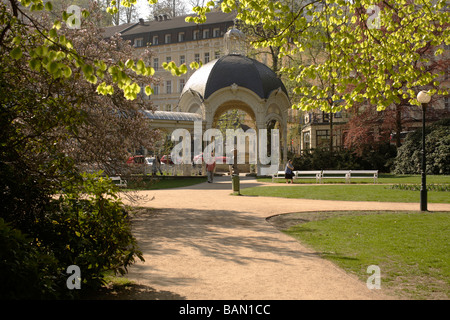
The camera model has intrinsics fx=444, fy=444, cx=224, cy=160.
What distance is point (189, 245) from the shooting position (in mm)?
8859

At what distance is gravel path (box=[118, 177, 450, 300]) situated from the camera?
19.0 feet

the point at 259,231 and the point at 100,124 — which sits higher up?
the point at 100,124

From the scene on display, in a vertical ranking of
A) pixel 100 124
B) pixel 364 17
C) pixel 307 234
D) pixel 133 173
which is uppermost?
pixel 364 17

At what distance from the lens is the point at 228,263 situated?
7.38m

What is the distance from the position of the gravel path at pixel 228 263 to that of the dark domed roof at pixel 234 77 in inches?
855

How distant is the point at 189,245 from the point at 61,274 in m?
3.86

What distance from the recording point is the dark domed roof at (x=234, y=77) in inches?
1342

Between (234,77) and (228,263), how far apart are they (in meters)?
28.0

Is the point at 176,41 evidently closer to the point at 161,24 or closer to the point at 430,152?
the point at 161,24

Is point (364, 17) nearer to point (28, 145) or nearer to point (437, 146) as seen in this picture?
point (28, 145)

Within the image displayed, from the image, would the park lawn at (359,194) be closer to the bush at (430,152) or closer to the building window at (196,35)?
the bush at (430,152)

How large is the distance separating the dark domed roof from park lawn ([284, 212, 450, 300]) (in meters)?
22.0
